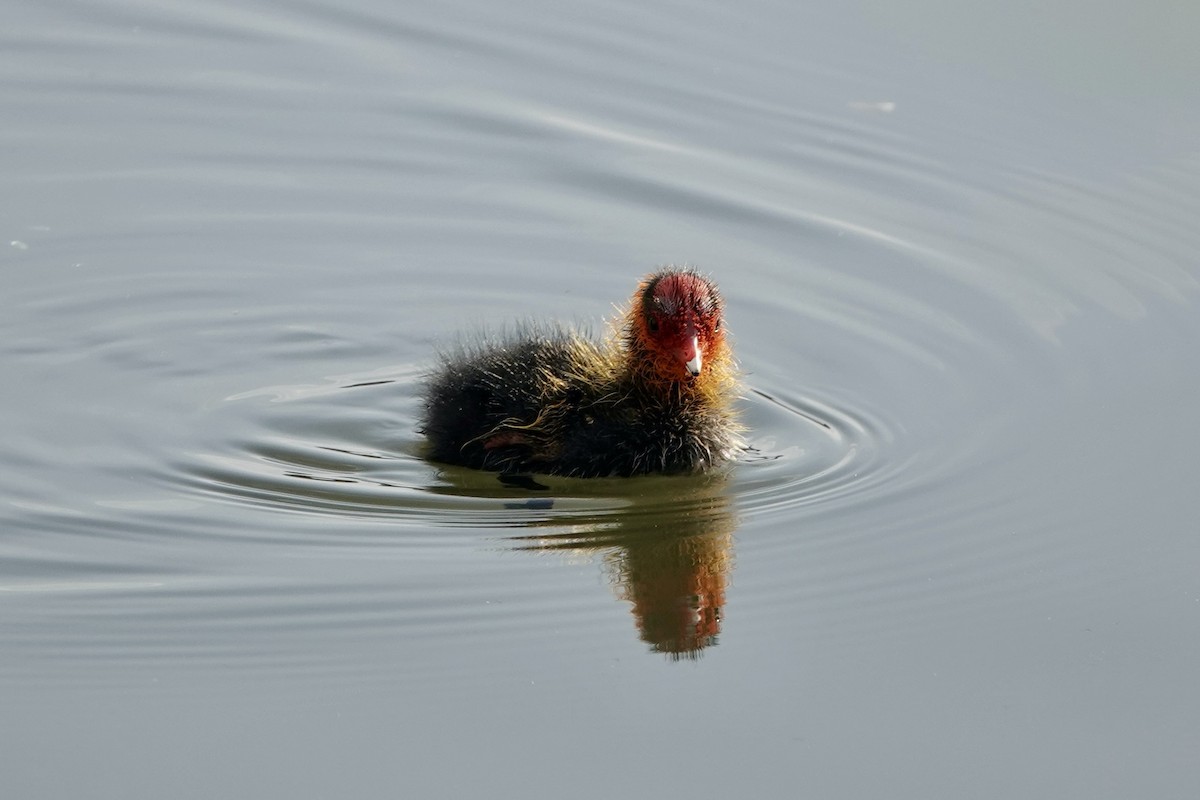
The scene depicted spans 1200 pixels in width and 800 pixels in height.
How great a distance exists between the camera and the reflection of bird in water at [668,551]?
234 inches

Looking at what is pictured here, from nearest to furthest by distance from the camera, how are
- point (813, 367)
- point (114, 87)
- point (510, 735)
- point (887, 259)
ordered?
point (510, 735)
point (813, 367)
point (887, 259)
point (114, 87)

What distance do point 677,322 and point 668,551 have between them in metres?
1.01

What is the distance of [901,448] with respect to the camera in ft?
24.0

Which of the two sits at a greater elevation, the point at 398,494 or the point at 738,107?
the point at 738,107

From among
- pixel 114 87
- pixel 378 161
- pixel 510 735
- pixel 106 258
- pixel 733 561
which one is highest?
pixel 114 87

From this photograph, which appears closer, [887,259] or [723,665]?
[723,665]

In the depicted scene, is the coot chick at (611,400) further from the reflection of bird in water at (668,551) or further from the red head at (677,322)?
the reflection of bird in water at (668,551)

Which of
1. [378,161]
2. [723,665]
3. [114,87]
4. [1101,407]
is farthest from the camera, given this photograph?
[114,87]

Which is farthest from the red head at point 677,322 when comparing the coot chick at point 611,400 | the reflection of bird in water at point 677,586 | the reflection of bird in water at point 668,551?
the reflection of bird in water at point 677,586

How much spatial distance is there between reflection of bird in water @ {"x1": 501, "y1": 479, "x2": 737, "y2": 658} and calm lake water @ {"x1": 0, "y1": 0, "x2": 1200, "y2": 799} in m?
0.02

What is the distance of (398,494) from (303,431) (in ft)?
2.65

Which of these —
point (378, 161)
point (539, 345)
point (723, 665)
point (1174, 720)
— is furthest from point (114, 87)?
point (1174, 720)

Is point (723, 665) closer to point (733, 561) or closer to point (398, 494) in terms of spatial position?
point (733, 561)

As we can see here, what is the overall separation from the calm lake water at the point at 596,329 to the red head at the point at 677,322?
49 centimetres
